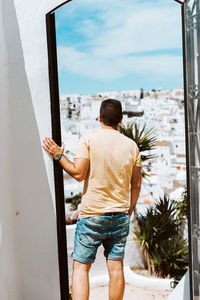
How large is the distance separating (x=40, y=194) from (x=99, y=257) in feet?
8.42

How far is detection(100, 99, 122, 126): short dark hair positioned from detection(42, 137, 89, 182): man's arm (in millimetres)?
295

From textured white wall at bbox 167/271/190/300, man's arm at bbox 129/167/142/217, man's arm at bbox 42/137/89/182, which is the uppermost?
man's arm at bbox 42/137/89/182

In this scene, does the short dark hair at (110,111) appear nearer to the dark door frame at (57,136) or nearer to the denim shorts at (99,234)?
the dark door frame at (57,136)

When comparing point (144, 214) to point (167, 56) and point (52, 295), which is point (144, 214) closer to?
point (52, 295)

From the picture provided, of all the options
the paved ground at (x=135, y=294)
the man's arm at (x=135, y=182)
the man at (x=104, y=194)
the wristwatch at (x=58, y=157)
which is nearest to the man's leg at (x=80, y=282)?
the man at (x=104, y=194)

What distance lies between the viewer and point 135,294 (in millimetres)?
4465

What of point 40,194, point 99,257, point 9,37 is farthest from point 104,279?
point 9,37

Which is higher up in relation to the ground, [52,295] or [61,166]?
[61,166]

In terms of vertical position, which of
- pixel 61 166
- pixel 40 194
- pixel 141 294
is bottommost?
pixel 141 294

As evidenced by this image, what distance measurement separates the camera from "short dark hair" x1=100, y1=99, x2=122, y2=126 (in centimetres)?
240

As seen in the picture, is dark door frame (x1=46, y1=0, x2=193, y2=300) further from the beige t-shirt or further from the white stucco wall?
the beige t-shirt

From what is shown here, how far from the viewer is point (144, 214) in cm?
546

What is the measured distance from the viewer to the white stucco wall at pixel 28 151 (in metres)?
2.62

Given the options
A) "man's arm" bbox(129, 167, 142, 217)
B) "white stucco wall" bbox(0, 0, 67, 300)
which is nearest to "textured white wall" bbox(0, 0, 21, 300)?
"white stucco wall" bbox(0, 0, 67, 300)
